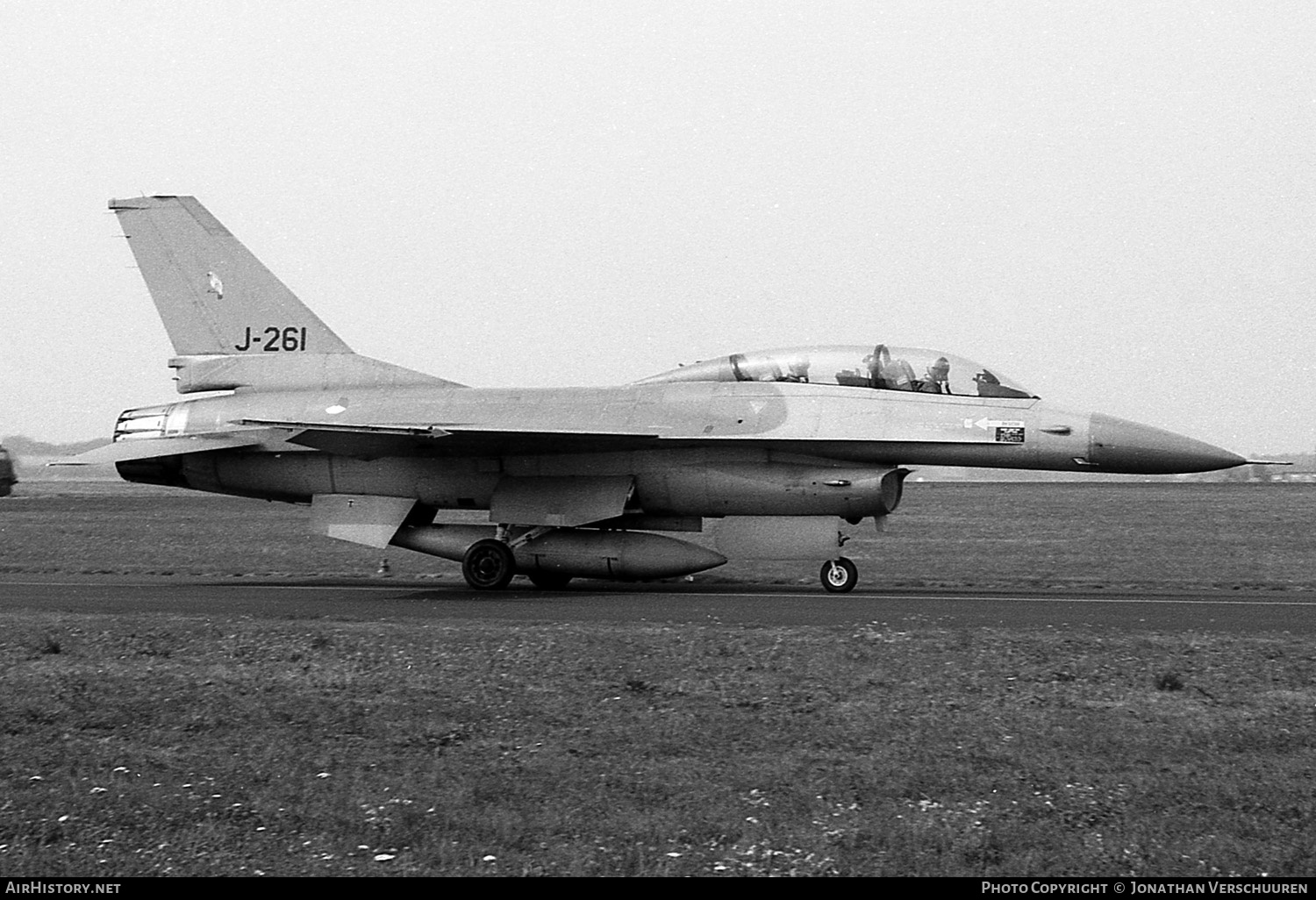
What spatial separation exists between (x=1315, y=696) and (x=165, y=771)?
692cm

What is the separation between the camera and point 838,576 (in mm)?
17078

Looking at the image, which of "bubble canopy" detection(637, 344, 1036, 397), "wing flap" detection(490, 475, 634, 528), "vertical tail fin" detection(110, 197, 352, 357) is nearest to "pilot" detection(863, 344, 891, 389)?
"bubble canopy" detection(637, 344, 1036, 397)

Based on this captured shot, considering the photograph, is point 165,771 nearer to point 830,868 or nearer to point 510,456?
point 830,868

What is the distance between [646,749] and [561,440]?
9.89 metres

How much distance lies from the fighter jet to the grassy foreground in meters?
5.39

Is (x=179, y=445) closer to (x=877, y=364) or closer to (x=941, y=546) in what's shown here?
(x=877, y=364)

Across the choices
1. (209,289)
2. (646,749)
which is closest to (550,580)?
(209,289)

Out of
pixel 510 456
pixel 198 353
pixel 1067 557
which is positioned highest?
pixel 198 353

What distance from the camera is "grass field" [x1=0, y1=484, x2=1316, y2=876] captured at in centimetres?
598

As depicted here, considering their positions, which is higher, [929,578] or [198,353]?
[198,353]

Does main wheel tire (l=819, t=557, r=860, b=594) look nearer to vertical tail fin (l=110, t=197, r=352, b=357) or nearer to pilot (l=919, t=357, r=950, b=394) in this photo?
pilot (l=919, t=357, r=950, b=394)

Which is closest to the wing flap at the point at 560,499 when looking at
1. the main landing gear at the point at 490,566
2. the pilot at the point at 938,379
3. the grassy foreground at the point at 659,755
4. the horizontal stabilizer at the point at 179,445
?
the main landing gear at the point at 490,566

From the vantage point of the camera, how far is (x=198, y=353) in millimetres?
19875

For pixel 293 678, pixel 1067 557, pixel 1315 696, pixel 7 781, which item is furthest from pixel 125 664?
pixel 1067 557
